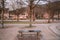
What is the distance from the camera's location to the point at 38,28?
18.0 feet

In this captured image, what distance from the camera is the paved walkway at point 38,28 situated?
5379 mm

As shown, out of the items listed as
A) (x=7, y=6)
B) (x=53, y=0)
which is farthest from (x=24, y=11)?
(x=53, y=0)

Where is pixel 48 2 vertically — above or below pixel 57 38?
above

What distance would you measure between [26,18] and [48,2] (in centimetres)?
78

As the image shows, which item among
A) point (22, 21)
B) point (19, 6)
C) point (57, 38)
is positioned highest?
point (19, 6)

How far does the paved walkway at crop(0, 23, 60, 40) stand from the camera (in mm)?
5379

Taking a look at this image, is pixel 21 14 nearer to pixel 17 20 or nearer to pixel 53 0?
pixel 17 20

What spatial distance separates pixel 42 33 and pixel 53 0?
100 cm

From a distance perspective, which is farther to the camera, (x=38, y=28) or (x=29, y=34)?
(x=38, y=28)

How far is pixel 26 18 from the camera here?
18.1ft

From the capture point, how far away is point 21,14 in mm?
5484

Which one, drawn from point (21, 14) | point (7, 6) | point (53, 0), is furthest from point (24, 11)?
point (53, 0)

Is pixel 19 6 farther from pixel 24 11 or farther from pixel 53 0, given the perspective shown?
pixel 53 0

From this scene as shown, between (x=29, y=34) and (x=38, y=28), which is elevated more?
(x=38, y=28)
